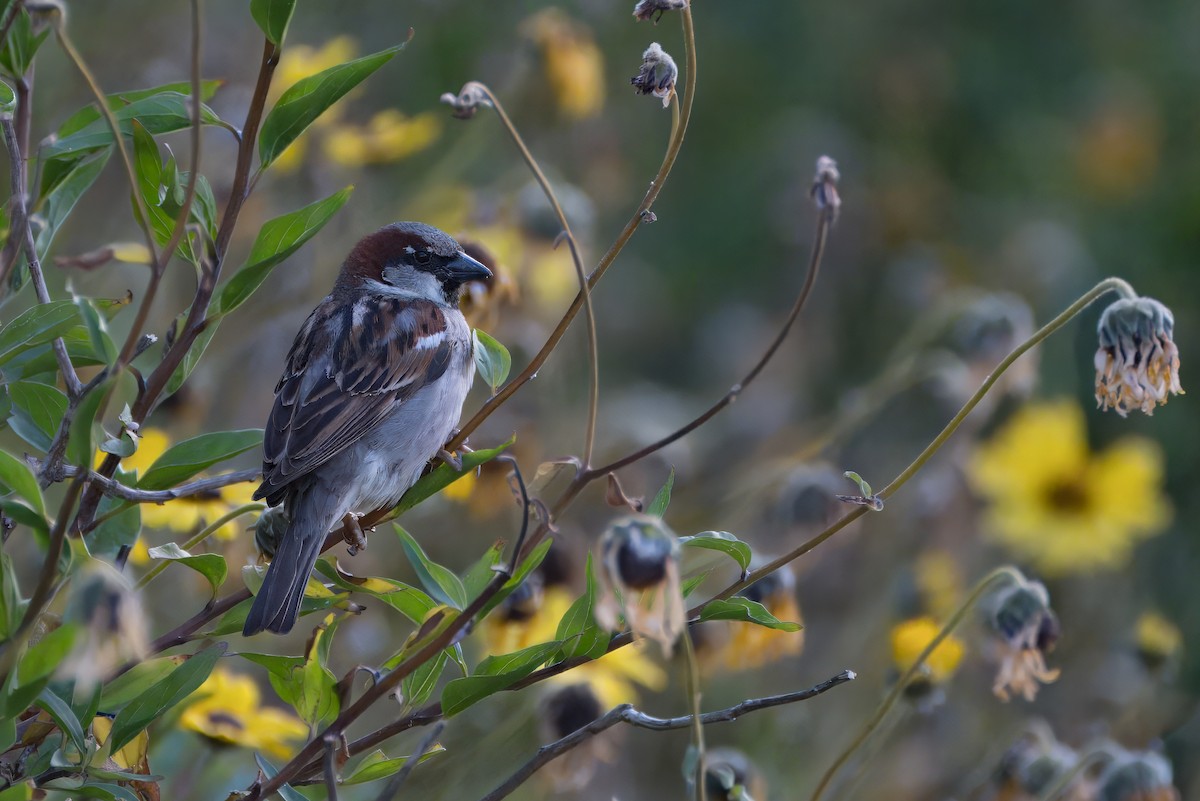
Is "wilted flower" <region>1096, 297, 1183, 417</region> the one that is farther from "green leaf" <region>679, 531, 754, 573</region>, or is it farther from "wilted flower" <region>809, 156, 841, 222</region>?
"green leaf" <region>679, 531, 754, 573</region>

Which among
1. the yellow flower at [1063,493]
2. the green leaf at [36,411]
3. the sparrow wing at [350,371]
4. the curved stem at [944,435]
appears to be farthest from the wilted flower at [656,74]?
the yellow flower at [1063,493]

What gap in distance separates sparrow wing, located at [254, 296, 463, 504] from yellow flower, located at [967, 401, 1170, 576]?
2.11m

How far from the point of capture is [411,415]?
9.47ft

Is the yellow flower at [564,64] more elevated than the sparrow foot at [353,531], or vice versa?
the yellow flower at [564,64]

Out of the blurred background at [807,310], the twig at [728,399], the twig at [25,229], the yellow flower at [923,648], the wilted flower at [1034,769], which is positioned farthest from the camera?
the blurred background at [807,310]

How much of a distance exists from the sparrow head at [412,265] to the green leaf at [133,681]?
1350mm

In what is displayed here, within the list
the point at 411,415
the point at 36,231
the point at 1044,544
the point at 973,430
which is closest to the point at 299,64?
the point at 411,415

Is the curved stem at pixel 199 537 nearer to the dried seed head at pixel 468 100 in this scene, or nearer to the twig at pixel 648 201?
the twig at pixel 648 201

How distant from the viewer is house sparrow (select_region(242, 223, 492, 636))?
2.66 m

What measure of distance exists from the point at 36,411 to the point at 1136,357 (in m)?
1.63

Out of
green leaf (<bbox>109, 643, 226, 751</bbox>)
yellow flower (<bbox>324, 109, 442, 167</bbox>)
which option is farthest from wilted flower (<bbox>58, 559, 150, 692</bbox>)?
yellow flower (<bbox>324, 109, 442, 167</bbox>)

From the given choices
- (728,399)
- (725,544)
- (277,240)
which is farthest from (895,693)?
(277,240)

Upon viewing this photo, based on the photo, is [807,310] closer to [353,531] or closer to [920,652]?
[920,652]

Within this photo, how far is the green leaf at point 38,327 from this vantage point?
1833 millimetres
